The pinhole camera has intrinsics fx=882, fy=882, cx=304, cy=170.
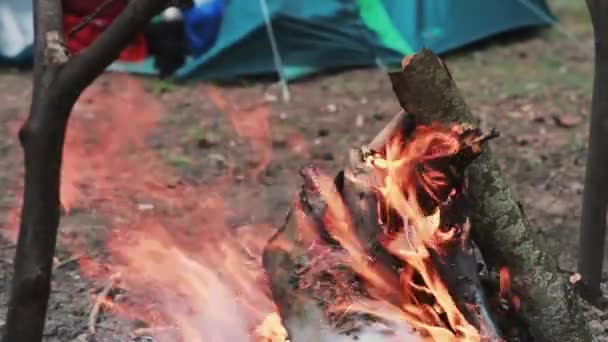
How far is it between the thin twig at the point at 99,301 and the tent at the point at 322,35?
11.7 ft

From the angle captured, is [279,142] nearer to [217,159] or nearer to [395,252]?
[217,159]

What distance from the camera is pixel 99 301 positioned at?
3.06 meters

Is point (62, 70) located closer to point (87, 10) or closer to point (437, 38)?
point (87, 10)

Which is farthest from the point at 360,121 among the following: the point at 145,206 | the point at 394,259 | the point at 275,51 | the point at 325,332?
the point at 325,332

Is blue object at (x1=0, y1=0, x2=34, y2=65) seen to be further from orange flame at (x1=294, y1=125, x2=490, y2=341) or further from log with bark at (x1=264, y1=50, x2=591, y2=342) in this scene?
orange flame at (x1=294, y1=125, x2=490, y2=341)

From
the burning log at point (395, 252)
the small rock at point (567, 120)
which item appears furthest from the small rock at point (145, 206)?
the small rock at point (567, 120)

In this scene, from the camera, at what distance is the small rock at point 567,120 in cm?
569

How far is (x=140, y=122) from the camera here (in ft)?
Result: 18.7

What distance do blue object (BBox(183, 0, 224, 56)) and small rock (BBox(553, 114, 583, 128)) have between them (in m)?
2.57

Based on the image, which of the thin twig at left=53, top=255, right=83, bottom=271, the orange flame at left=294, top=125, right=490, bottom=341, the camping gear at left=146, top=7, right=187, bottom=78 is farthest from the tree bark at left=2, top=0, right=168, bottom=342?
the camping gear at left=146, top=7, right=187, bottom=78

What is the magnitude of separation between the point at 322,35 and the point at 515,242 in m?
4.63

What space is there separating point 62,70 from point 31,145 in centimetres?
18

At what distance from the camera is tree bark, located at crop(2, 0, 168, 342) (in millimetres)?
1973

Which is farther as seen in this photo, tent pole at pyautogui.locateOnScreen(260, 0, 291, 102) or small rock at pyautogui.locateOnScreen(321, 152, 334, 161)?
tent pole at pyautogui.locateOnScreen(260, 0, 291, 102)
